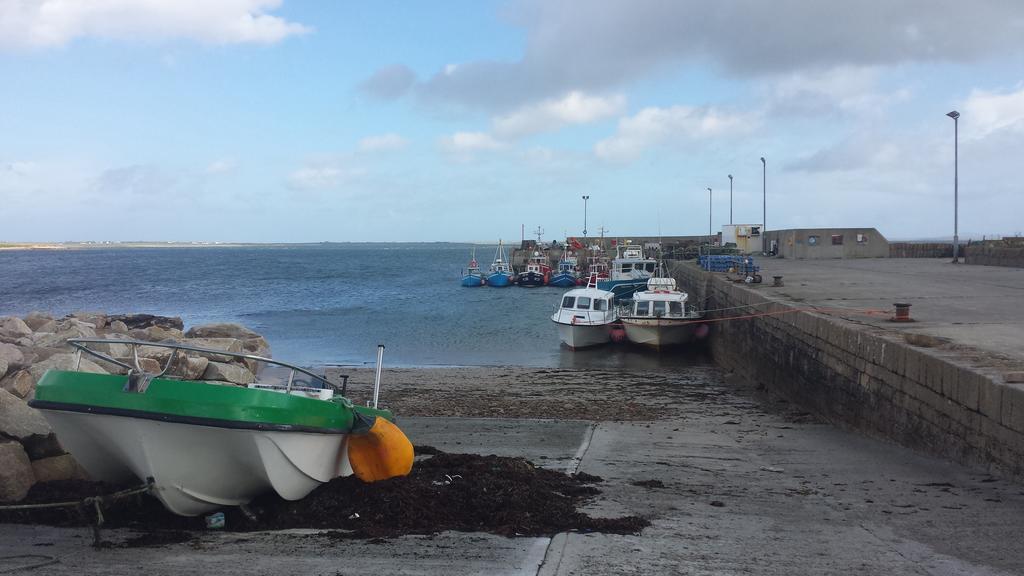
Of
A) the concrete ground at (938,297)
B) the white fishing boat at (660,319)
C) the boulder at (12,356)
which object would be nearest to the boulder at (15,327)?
the boulder at (12,356)

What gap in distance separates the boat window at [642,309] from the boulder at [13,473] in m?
19.7

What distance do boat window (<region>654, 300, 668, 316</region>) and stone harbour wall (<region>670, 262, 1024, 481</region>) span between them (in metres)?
6.61

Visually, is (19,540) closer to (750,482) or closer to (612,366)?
(750,482)

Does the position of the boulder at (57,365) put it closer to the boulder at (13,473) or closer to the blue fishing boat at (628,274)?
the boulder at (13,473)

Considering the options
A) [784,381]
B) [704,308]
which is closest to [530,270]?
[704,308]

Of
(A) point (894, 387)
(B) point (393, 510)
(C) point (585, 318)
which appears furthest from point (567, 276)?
(B) point (393, 510)

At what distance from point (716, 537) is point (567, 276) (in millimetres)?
52779

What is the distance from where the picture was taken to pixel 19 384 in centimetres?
842

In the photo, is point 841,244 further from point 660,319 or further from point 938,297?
point 938,297

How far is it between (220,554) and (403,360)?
18283mm

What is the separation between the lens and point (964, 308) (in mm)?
14188

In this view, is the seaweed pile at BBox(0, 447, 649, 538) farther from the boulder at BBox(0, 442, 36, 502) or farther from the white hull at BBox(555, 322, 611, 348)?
the white hull at BBox(555, 322, 611, 348)

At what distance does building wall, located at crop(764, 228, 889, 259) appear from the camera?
40.2 metres

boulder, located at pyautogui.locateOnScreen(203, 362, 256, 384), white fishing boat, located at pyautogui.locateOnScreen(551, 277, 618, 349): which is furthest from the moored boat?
boulder, located at pyautogui.locateOnScreen(203, 362, 256, 384)
